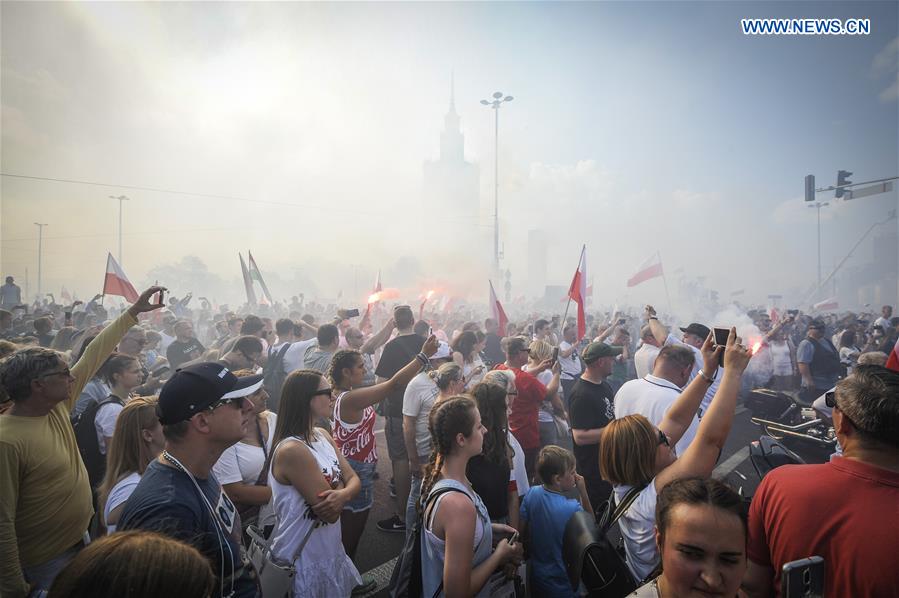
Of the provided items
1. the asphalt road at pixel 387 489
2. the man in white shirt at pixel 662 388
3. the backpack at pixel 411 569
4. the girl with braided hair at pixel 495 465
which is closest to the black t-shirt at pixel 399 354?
the asphalt road at pixel 387 489

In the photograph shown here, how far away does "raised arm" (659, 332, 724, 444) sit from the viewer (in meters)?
2.71

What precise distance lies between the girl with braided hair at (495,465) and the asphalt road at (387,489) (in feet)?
4.96

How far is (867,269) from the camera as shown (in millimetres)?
72188

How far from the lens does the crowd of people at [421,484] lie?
66.4 inches

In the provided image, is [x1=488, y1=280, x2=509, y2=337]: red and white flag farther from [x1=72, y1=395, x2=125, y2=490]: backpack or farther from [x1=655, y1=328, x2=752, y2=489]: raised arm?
[x1=655, y1=328, x2=752, y2=489]: raised arm

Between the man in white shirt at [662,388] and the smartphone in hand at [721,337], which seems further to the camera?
the man in white shirt at [662,388]

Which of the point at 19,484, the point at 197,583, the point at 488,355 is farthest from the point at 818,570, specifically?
the point at 488,355

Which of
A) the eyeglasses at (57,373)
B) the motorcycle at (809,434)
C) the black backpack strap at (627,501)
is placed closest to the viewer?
the black backpack strap at (627,501)

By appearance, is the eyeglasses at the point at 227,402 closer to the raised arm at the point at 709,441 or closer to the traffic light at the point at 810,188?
the raised arm at the point at 709,441

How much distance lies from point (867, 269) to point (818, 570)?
316ft

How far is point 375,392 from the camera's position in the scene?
150 inches

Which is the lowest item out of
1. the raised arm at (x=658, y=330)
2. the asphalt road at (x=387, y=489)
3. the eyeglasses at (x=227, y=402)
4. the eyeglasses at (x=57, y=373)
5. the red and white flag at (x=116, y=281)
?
the asphalt road at (x=387, y=489)

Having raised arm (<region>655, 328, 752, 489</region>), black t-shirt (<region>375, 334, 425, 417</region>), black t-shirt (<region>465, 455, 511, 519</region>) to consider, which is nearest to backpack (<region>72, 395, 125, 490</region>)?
black t-shirt (<region>375, 334, 425, 417</region>)

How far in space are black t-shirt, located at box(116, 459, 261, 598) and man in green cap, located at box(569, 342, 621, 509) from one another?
3.00m
